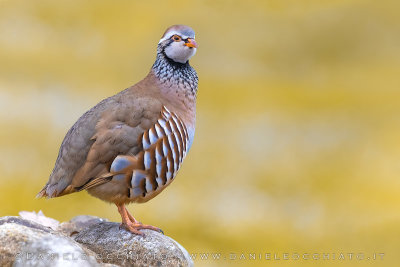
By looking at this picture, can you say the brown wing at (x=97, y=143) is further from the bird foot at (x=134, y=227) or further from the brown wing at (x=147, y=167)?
the bird foot at (x=134, y=227)

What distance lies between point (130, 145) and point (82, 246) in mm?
634

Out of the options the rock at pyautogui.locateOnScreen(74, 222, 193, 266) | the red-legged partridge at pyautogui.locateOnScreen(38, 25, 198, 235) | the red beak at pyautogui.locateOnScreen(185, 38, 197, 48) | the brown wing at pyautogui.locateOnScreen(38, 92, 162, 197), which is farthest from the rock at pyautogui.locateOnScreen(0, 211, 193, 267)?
the red beak at pyautogui.locateOnScreen(185, 38, 197, 48)

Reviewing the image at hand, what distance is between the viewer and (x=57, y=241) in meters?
3.03

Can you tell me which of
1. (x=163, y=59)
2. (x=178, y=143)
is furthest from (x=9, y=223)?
(x=163, y=59)

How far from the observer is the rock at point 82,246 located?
2.98m

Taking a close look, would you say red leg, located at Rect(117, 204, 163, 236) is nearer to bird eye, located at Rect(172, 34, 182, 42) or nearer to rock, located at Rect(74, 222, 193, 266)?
rock, located at Rect(74, 222, 193, 266)

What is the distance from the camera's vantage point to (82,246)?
133 inches

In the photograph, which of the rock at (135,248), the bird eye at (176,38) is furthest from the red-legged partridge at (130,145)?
the rock at (135,248)

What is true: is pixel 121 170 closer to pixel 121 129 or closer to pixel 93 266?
pixel 121 129

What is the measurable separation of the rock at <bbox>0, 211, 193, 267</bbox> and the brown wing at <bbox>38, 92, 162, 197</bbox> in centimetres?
29

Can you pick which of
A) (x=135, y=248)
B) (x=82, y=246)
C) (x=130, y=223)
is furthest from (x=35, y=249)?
(x=130, y=223)

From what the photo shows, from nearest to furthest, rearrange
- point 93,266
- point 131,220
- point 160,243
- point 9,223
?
point 93,266, point 9,223, point 160,243, point 131,220

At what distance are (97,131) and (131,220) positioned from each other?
605mm

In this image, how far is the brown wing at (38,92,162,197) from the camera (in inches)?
144
